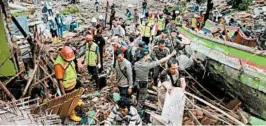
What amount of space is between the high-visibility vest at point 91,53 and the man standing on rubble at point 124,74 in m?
1.38

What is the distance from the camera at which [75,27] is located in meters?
15.8

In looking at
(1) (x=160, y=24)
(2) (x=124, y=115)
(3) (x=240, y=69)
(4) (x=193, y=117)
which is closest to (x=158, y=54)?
(3) (x=240, y=69)

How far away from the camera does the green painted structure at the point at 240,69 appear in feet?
25.5

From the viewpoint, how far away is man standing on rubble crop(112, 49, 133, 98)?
6.82m

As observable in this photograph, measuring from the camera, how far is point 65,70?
6688 mm

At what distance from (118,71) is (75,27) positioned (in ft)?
30.4

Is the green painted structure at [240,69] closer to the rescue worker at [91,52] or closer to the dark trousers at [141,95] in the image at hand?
the dark trousers at [141,95]

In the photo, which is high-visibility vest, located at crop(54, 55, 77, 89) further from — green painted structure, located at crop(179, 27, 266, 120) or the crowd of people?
green painted structure, located at crop(179, 27, 266, 120)

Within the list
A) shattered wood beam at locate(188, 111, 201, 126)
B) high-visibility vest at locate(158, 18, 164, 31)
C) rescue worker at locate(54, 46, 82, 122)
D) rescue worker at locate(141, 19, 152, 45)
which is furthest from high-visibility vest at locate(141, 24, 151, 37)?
shattered wood beam at locate(188, 111, 201, 126)

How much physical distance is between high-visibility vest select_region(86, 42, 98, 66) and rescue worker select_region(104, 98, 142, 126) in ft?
10.3

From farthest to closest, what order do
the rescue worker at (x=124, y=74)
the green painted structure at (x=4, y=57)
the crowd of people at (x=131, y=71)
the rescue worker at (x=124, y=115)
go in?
the green painted structure at (x=4, y=57) → the rescue worker at (x=124, y=74) → the crowd of people at (x=131, y=71) → the rescue worker at (x=124, y=115)

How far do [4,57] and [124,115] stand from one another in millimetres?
4057

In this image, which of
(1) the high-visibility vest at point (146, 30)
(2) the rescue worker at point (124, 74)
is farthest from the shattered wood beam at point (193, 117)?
(1) the high-visibility vest at point (146, 30)

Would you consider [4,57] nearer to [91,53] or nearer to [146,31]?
[91,53]
